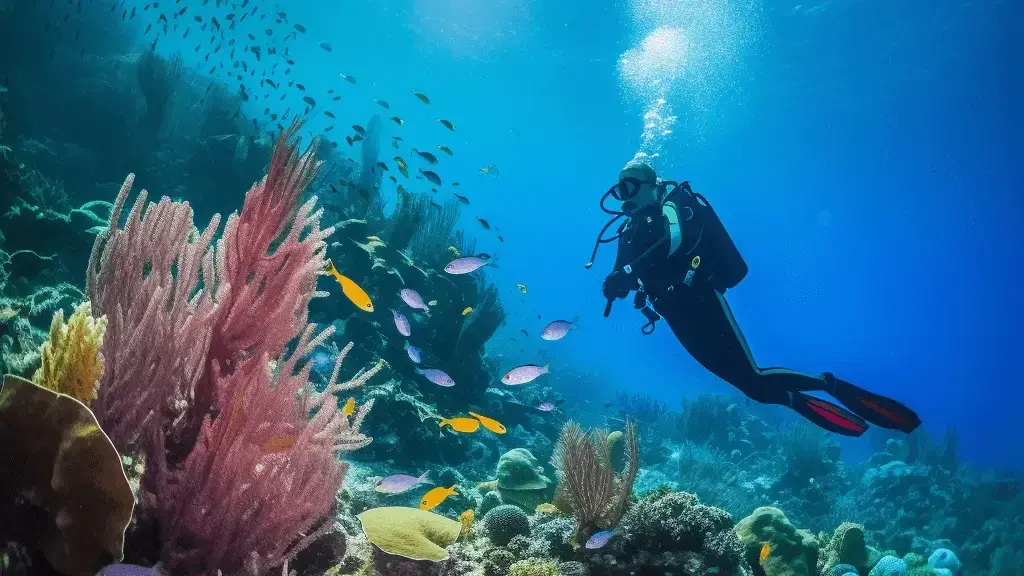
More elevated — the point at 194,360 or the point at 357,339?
the point at 357,339

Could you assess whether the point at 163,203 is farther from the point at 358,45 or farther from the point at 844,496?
the point at 358,45

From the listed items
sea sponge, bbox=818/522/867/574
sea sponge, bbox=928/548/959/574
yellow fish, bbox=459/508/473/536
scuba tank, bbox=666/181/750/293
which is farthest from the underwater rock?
sea sponge, bbox=928/548/959/574

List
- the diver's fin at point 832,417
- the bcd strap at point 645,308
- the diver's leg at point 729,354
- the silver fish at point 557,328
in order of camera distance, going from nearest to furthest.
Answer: the diver's fin at point 832,417
the diver's leg at point 729,354
the bcd strap at point 645,308
the silver fish at point 557,328

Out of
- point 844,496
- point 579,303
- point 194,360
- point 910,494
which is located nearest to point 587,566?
point 194,360

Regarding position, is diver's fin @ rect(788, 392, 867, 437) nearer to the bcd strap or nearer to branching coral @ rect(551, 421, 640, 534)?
the bcd strap

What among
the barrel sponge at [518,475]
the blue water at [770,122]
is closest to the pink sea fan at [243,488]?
the barrel sponge at [518,475]

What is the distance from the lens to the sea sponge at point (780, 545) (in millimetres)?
6203

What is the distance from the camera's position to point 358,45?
169 ft

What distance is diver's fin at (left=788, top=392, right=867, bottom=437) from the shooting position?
5301 millimetres

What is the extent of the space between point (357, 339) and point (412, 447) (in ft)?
9.70

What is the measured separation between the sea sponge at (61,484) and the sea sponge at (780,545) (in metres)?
6.96

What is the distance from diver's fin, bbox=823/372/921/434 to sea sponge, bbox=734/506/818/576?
211 centimetres

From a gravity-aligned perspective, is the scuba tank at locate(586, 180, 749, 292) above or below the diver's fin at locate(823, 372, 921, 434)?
above

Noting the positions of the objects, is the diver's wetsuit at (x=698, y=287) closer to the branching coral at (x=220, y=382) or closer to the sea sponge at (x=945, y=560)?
the branching coral at (x=220, y=382)
